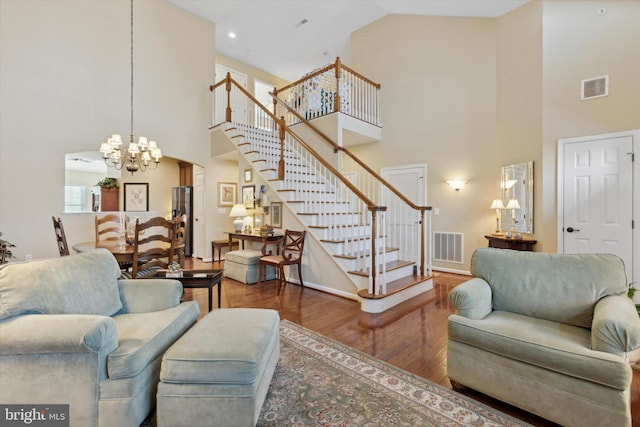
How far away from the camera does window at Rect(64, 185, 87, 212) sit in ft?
14.8

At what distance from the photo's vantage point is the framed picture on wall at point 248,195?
18.1 ft

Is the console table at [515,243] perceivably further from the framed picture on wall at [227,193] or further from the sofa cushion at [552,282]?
the framed picture on wall at [227,193]

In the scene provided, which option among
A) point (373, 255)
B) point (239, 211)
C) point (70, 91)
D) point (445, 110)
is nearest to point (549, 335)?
point (373, 255)

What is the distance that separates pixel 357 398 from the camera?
5.98ft

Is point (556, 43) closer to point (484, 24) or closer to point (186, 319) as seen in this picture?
point (484, 24)

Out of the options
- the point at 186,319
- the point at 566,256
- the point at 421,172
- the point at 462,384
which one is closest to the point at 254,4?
the point at 421,172

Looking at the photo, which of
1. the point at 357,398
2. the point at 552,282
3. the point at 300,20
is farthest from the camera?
the point at 300,20

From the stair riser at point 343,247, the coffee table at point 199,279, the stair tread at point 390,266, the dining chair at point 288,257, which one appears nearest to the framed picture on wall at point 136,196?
the dining chair at point 288,257

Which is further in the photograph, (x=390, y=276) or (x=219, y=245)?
(x=219, y=245)

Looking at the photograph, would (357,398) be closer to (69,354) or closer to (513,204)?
Answer: (69,354)

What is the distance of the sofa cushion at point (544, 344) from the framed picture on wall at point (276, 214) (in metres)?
3.40

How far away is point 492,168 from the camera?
5039 millimetres

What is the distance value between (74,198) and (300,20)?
18.8 feet

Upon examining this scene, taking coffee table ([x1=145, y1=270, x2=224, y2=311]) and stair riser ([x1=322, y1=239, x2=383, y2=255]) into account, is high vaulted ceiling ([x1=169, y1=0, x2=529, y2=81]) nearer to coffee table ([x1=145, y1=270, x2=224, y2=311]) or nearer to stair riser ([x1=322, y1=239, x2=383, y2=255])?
stair riser ([x1=322, y1=239, x2=383, y2=255])
